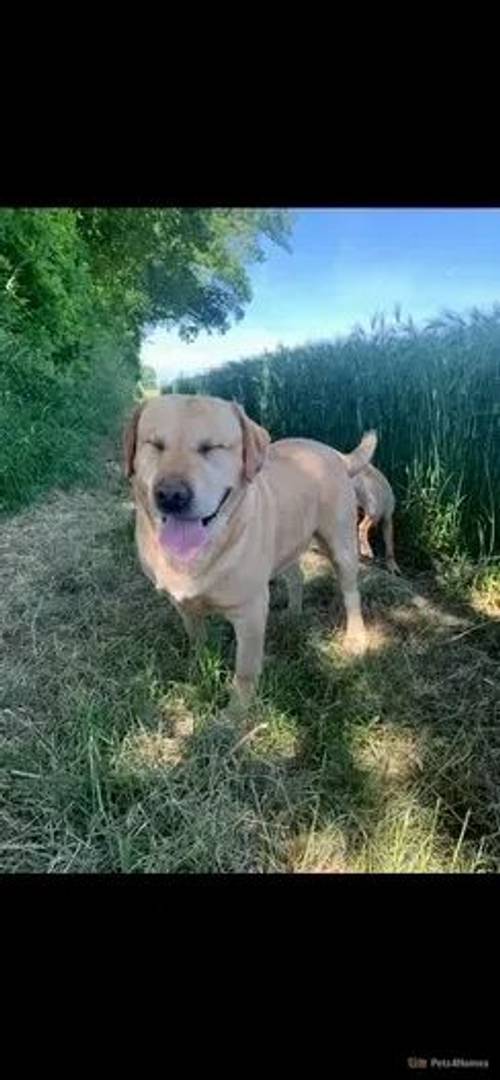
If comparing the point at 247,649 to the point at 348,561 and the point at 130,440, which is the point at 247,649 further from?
the point at 130,440

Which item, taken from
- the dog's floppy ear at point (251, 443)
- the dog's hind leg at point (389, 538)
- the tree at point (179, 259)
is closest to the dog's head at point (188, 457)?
the dog's floppy ear at point (251, 443)

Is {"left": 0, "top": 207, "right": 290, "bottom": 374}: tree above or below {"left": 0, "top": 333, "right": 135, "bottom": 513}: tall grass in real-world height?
above

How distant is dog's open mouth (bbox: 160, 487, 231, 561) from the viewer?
1.29 meters

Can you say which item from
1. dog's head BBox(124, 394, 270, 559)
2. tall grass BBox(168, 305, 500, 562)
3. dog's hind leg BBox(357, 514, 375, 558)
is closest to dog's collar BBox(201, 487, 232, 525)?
dog's head BBox(124, 394, 270, 559)

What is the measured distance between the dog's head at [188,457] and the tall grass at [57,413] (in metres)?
0.06

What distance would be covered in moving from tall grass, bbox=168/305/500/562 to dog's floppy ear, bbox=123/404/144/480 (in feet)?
0.20

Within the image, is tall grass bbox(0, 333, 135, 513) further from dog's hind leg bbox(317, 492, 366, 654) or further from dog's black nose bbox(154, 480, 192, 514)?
dog's hind leg bbox(317, 492, 366, 654)

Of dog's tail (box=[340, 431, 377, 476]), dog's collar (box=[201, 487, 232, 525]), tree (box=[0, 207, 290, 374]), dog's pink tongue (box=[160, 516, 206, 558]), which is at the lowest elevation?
dog's pink tongue (box=[160, 516, 206, 558])

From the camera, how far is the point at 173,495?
1.24 metres

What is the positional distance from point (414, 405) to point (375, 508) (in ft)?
0.52

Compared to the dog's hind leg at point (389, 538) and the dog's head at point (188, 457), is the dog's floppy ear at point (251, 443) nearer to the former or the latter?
the dog's head at point (188, 457)
